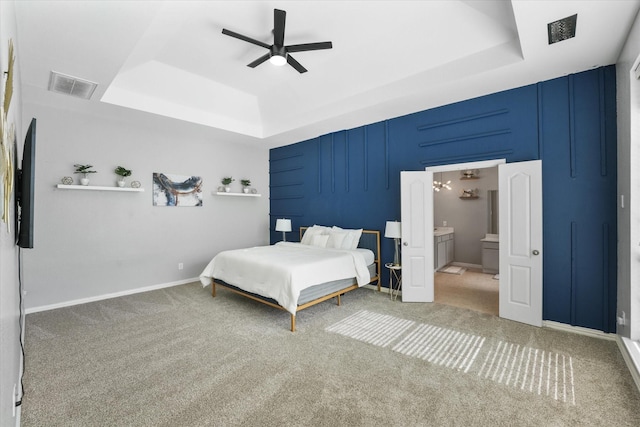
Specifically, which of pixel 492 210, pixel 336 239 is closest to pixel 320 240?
pixel 336 239

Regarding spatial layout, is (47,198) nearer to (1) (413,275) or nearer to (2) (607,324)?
(1) (413,275)

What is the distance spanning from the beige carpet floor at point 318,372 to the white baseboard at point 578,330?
0.14m

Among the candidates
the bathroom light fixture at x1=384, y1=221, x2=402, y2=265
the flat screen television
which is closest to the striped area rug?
the bathroom light fixture at x1=384, y1=221, x2=402, y2=265

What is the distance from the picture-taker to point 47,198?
418 cm

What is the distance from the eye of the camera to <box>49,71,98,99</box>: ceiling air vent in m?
3.27

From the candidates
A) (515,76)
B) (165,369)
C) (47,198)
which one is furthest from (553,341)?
(47,198)

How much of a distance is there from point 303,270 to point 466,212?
5175 millimetres

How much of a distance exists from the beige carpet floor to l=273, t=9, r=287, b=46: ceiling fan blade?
10.1 feet

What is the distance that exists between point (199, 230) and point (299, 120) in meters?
2.89

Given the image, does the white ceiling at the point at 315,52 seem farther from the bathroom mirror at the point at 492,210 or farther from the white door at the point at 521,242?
the bathroom mirror at the point at 492,210

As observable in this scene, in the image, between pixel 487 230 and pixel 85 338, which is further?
pixel 487 230

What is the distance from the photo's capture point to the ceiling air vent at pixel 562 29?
2418 millimetres

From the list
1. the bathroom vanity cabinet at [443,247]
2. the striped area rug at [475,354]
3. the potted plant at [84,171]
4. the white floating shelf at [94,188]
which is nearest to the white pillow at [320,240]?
the striped area rug at [475,354]

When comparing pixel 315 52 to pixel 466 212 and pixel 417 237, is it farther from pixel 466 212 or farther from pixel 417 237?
pixel 466 212
